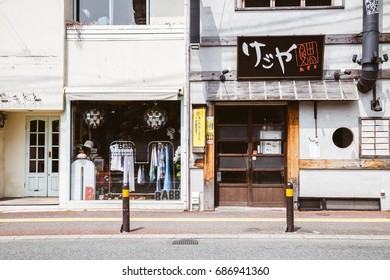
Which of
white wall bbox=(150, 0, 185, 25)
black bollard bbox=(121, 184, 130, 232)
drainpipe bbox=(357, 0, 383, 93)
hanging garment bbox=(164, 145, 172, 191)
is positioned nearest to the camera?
black bollard bbox=(121, 184, 130, 232)

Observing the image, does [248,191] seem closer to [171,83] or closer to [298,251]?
[171,83]

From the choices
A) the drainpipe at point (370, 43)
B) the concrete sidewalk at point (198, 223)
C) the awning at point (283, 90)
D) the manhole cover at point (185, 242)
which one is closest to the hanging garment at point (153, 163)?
the concrete sidewalk at point (198, 223)

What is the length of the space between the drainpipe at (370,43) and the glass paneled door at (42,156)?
32.7 ft

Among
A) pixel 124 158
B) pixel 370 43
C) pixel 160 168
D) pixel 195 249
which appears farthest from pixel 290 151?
pixel 195 249

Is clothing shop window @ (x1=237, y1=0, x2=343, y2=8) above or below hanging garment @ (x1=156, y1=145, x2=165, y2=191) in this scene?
above

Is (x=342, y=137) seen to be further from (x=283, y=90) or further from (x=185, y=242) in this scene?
(x=185, y=242)

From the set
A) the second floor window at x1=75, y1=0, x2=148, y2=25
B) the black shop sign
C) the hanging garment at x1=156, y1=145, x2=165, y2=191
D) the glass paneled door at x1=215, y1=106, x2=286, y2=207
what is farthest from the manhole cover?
the second floor window at x1=75, y1=0, x2=148, y2=25

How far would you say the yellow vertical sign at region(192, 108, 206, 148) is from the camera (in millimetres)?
12211

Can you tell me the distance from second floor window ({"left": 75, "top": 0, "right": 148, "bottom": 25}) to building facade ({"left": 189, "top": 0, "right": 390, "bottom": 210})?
2.44 metres

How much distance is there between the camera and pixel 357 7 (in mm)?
12148

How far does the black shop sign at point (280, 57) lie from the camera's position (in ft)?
39.7

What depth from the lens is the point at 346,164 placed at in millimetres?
12125

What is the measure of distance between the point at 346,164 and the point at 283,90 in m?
2.79

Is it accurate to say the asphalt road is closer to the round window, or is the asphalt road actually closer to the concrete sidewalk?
the concrete sidewalk
